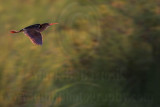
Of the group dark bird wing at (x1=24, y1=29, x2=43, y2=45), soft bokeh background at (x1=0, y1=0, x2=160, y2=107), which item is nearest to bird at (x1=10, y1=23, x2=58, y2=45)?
dark bird wing at (x1=24, y1=29, x2=43, y2=45)

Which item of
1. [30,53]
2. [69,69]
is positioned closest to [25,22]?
[30,53]

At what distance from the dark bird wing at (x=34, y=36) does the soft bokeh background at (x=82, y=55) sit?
2.63 ft

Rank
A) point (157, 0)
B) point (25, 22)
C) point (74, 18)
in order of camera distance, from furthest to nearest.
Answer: point (157, 0)
point (74, 18)
point (25, 22)

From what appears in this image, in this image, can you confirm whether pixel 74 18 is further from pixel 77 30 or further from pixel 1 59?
pixel 1 59

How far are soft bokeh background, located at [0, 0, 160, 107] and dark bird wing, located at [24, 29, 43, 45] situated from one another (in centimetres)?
80

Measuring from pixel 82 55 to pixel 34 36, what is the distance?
1159 millimetres

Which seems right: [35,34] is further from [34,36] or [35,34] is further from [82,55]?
[82,55]

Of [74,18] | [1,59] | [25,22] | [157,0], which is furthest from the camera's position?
[157,0]

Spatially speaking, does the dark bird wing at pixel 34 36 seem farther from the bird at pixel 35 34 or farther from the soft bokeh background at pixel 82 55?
the soft bokeh background at pixel 82 55

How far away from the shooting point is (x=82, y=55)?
2865 millimetres

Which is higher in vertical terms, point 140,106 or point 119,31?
point 119,31

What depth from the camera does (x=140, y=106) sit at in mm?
2945

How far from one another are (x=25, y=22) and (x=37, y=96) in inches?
19.8

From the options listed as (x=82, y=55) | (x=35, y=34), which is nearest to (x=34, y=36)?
(x=35, y=34)
